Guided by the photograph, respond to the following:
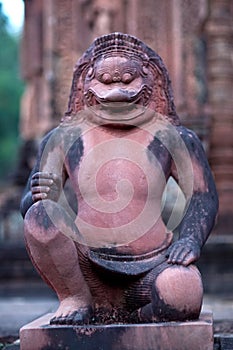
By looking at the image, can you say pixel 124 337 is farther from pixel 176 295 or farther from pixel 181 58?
pixel 181 58

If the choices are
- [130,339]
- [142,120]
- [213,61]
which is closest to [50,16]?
[213,61]

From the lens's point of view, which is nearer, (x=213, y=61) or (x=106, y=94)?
(x=106, y=94)

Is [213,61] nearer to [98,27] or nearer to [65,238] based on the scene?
[98,27]

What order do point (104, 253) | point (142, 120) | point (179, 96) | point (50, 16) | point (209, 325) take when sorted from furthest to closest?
point (50, 16)
point (179, 96)
point (142, 120)
point (104, 253)
point (209, 325)

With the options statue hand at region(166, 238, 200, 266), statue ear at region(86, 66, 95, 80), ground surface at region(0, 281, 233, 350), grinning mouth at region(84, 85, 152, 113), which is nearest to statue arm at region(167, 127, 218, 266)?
statue hand at region(166, 238, 200, 266)

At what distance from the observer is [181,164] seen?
11.7 ft

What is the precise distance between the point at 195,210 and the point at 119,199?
0.37 metres

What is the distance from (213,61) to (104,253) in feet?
25.0

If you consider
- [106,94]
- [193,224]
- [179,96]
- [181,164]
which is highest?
[106,94]

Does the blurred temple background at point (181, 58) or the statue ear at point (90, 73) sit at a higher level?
the statue ear at point (90, 73)

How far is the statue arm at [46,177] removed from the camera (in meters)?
3.30

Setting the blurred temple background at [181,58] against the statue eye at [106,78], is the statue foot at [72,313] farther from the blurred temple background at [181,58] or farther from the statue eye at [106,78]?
the blurred temple background at [181,58]

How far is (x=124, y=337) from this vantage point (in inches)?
120

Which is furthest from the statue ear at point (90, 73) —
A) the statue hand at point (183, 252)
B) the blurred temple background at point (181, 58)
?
the blurred temple background at point (181, 58)
